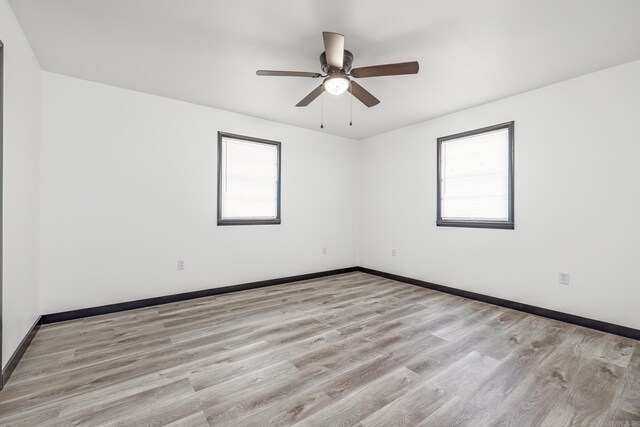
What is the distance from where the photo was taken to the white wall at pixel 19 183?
6.33 feet

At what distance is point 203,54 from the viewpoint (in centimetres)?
255

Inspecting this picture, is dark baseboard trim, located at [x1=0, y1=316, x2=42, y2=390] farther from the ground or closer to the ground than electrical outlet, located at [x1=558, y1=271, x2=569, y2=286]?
closer to the ground

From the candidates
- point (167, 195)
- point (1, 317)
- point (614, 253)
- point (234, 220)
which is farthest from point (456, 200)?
point (1, 317)

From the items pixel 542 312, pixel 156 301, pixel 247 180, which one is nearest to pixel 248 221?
pixel 247 180

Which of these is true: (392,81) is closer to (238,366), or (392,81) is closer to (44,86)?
(238,366)

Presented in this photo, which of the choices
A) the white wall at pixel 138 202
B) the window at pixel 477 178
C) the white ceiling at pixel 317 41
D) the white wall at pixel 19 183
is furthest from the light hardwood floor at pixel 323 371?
the white ceiling at pixel 317 41

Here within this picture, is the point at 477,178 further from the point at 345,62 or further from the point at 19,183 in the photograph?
the point at 19,183

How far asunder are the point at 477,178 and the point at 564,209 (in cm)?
103

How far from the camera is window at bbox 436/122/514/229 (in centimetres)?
351

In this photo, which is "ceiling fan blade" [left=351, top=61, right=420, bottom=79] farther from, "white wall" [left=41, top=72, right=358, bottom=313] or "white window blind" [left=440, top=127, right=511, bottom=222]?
"white wall" [left=41, top=72, right=358, bottom=313]

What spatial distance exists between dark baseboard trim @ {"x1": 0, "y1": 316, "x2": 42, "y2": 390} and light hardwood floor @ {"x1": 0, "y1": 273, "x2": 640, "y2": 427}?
0.18ft

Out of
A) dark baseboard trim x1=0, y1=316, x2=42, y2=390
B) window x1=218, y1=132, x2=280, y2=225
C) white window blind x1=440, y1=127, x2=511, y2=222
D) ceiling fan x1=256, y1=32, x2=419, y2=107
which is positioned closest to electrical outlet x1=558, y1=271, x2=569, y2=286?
white window blind x1=440, y1=127, x2=511, y2=222

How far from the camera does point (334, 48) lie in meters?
2.03

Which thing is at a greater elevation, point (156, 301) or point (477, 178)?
point (477, 178)
